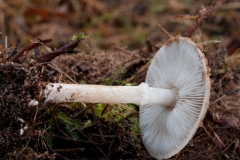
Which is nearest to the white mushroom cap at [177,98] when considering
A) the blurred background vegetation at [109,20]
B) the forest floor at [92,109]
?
the forest floor at [92,109]

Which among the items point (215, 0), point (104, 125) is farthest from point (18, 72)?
point (215, 0)

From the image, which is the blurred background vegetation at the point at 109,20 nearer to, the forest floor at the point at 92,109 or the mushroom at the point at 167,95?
the forest floor at the point at 92,109

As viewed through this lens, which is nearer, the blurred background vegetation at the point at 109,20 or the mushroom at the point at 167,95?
the mushroom at the point at 167,95

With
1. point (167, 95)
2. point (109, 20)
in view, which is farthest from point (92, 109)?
point (109, 20)

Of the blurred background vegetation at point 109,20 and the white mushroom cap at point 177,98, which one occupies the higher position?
the white mushroom cap at point 177,98

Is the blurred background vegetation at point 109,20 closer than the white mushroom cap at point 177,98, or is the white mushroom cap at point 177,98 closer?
the white mushroom cap at point 177,98

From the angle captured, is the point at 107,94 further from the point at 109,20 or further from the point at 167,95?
the point at 109,20

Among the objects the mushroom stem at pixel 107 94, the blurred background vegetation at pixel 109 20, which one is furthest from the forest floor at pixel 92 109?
the blurred background vegetation at pixel 109 20

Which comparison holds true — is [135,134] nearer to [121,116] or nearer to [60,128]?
[121,116]
